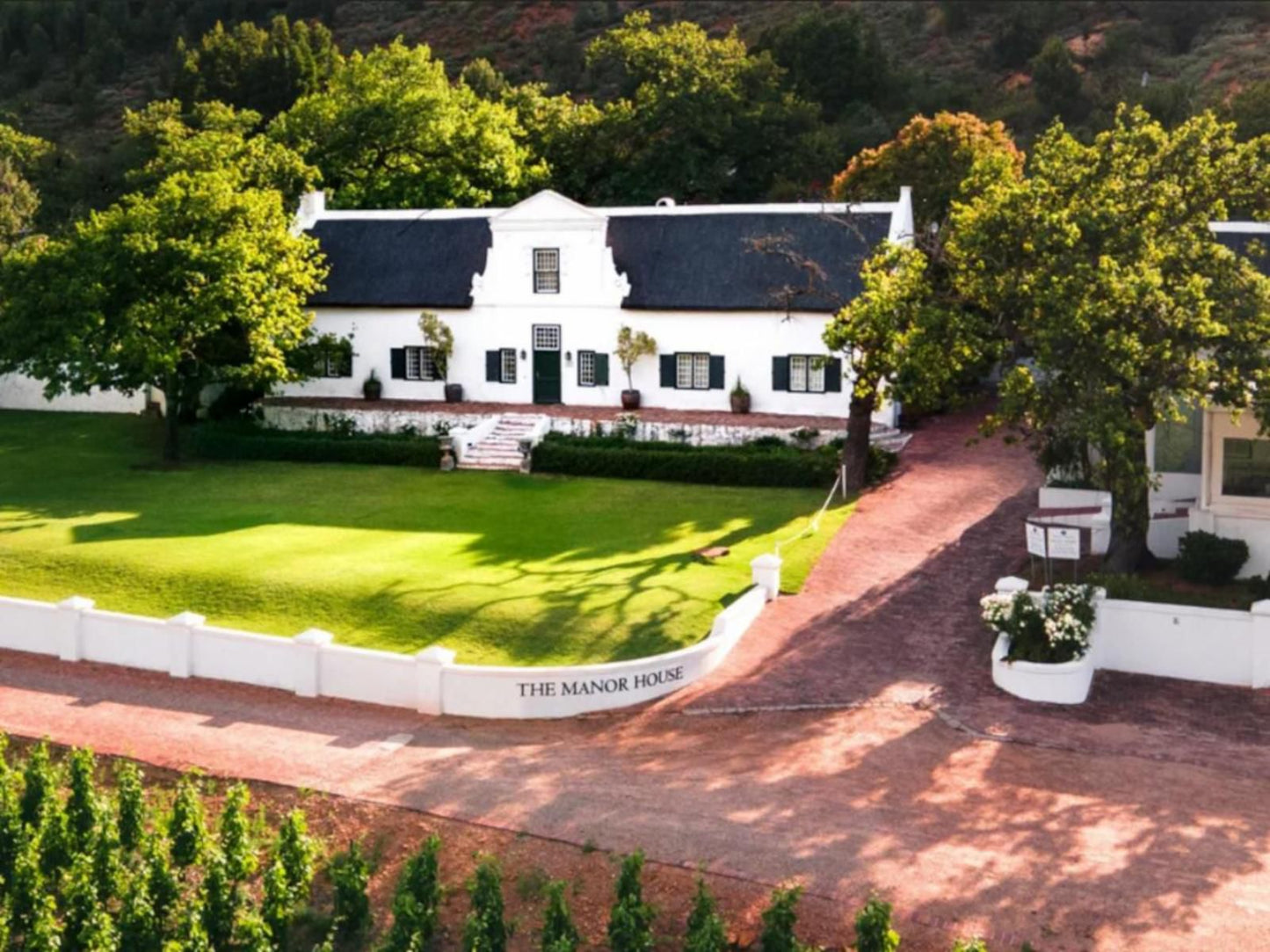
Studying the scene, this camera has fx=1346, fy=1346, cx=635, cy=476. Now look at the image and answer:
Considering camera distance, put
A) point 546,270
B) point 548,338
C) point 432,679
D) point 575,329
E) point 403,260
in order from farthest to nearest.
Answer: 1. point 403,260
2. point 548,338
3. point 546,270
4. point 575,329
5. point 432,679

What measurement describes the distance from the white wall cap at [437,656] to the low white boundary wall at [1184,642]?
38.2 ft

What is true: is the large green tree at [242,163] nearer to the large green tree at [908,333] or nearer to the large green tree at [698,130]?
the large green tree at [698,130]

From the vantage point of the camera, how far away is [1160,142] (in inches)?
1076

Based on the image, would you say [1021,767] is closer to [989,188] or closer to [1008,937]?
[1008,937]

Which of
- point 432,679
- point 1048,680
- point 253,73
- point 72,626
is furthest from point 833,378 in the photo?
point 253,73

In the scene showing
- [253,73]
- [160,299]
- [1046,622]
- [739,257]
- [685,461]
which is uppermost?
[253,73]

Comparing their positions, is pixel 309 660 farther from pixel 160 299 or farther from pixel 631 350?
pixel 631 350

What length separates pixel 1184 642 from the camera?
2472cm

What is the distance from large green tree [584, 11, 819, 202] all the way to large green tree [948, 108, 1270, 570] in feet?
110

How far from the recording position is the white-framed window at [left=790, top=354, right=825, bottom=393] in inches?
1658

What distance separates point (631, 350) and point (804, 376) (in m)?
5.80

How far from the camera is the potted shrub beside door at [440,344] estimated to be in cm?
4606

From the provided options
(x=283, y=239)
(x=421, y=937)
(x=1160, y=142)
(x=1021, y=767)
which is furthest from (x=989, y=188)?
(x=283, y=239)

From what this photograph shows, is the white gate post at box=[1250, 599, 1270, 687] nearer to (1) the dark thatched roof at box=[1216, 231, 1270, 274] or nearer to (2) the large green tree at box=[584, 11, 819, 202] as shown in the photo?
(1) the dark thatched roof at box=[1216, 231, 1270, 274]
